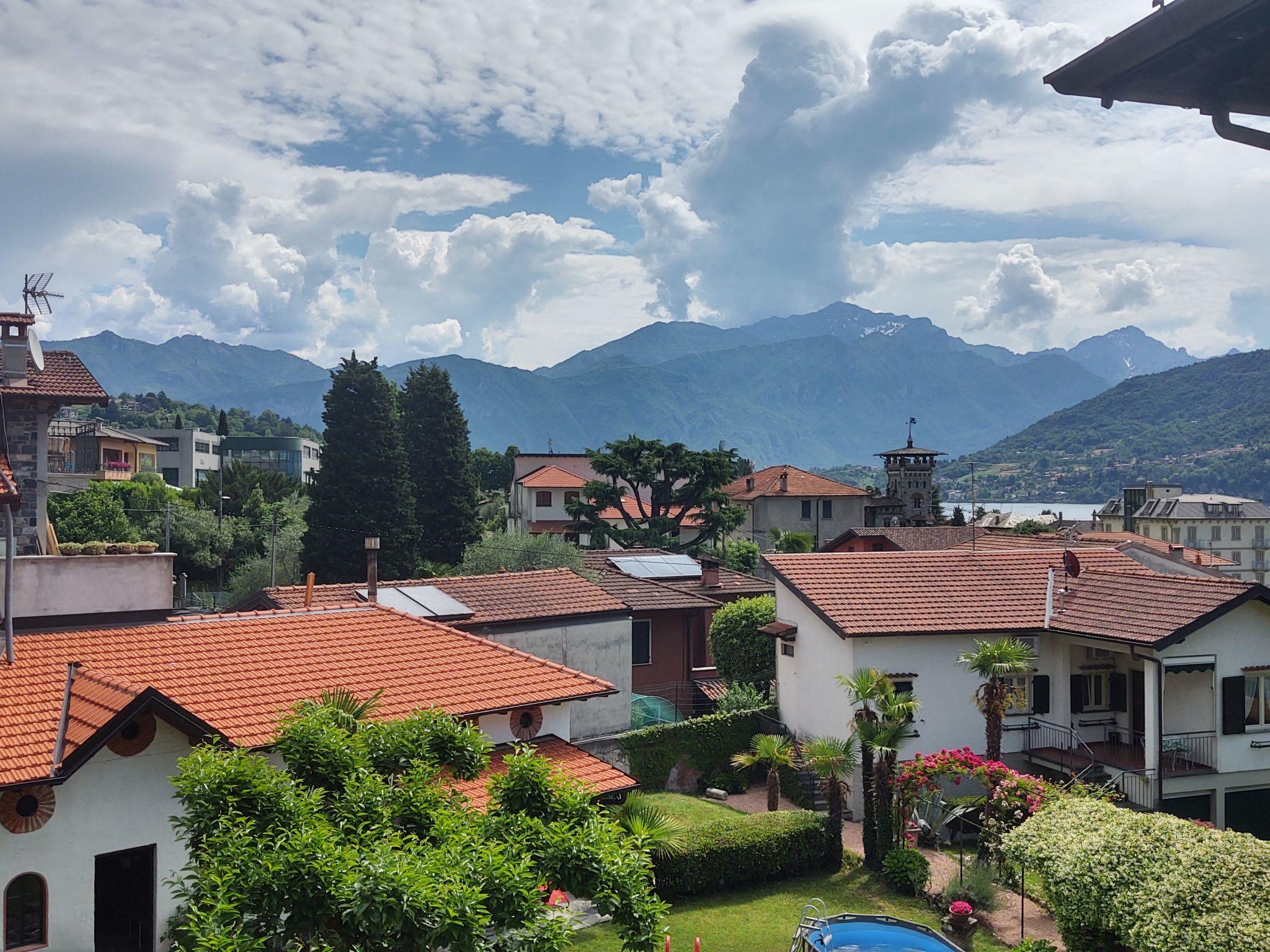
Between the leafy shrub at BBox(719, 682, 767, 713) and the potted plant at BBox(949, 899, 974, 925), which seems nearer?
the potted plant at BBox(949, 899, 974, 925)

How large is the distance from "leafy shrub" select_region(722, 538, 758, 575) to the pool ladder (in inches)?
1728

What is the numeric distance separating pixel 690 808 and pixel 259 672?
12789mm

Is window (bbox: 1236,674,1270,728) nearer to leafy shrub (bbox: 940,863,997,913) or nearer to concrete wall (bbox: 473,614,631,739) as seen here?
leafy shrub (bbox: 940,863,997,913)

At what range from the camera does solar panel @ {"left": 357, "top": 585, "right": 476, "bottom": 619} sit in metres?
27.6

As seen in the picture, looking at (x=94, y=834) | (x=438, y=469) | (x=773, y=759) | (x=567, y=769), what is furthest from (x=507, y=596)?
(x=438, y=469)

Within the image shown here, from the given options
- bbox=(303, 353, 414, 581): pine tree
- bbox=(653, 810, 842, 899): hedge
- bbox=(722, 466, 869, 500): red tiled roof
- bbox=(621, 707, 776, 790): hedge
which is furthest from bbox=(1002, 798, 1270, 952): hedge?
bbox=(722, 466, 869, 500): red tiled roof

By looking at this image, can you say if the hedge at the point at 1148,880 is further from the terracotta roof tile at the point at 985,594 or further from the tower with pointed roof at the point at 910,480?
the tower with pointed roof at the point at 910,480

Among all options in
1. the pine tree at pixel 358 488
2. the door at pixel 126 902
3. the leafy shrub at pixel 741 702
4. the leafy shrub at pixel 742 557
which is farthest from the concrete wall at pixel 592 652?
the leafy shrub at pixel 742 557

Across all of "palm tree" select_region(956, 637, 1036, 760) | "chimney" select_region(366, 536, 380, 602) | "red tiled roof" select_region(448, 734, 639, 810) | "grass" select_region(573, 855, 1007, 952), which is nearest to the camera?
"red tiled roof" select_region(448, 734, 639, 810)

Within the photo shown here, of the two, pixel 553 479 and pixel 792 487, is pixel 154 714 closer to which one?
pixel 553 479

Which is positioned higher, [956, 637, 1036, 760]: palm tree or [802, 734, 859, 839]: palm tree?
[956, 637, 1036, 760]: palm tree

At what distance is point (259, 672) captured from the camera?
17.8 m

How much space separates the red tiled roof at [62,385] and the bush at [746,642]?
20134mm

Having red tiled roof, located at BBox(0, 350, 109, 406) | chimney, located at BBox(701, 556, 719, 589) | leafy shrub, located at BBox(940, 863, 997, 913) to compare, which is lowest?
leafy shrub, located at BBox(940, 863, 997, 913)
